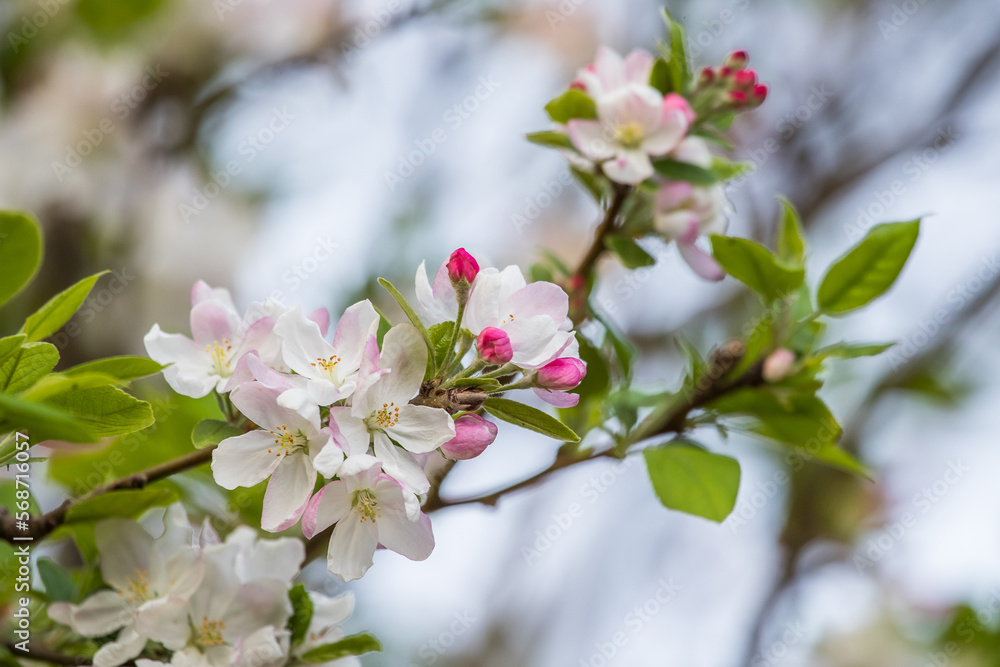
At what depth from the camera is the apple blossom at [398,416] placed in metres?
0.47

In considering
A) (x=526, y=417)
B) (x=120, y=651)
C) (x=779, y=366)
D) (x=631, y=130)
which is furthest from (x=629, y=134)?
(x=120, y=651)

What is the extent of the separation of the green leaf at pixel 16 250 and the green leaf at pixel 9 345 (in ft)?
0.27

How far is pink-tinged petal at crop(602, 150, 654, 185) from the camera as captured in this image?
0.72 m

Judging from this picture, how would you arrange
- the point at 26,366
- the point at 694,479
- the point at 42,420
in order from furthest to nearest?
the point at 694,479 → the point at 26,366 → the point at 42,420

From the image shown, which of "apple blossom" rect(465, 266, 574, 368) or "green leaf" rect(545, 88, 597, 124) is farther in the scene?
"green leaf" rect(545, 88, 597, 124)

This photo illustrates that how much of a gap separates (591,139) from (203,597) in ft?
1.64

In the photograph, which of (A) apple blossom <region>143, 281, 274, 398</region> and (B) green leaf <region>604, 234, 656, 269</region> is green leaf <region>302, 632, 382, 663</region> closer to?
(A) apple blossom <region>143, 281, 274, 398</region>

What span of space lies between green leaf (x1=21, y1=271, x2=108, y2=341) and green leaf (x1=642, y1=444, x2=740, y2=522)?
461mm

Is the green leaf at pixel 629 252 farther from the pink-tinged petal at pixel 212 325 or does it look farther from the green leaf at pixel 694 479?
the pink-tinged petal at pixel 212 325

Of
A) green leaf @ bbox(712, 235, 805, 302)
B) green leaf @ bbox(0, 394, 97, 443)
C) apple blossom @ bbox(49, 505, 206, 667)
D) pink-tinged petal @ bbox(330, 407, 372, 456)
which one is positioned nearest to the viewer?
green leaf @ bbox(0, 394, 97, 443)

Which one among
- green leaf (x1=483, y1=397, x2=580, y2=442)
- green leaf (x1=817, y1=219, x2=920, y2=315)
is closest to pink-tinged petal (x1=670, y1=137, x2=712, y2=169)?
green leaf (x1=817, y1=219, x2=920, y2=315)

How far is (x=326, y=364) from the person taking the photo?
49 cm

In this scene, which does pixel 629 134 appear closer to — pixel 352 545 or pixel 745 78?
pixel 745 78

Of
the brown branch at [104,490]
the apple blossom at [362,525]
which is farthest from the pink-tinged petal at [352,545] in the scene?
the brown branch at [104,490]
